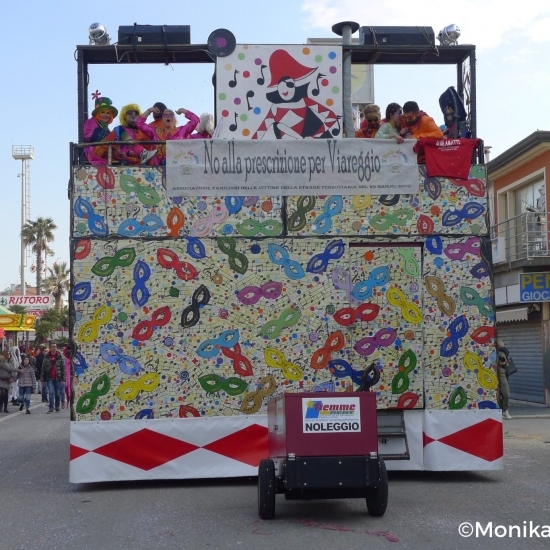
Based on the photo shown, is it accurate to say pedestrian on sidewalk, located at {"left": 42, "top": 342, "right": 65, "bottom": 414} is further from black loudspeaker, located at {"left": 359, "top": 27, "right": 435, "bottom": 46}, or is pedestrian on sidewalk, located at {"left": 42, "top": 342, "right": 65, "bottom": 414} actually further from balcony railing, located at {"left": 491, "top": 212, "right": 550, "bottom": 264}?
black loudspeaker, located at {"left": 359, "top": 27, "right": 435, "bottom": 46}

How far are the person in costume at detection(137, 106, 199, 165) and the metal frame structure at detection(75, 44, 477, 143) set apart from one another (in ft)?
2.08

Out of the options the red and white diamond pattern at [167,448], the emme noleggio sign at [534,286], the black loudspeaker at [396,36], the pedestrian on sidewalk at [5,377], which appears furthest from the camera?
the emme noleggio sign at [534,286]

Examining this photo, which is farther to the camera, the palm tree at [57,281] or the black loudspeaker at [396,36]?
the palm tree at [57,281]

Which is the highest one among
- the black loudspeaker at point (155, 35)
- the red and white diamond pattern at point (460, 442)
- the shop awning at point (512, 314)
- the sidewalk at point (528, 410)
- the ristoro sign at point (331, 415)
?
the black loudspeaker at point (155, 35)

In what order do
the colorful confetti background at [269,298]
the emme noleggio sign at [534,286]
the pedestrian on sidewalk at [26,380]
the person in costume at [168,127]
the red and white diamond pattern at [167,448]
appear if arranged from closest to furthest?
the red and white diamond pattern at [167,448], the colorful confetti background at [269,298], the person in costume at [168,127], the pedestrian on sidewalk at [26,380], the emme noleggio sign at [534,286]

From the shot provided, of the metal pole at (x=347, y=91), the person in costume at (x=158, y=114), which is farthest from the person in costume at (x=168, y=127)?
the metal pole at (x=347, y=91)

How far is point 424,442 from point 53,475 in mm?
4666

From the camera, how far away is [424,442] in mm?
10406

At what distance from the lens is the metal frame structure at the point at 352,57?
1127 cm

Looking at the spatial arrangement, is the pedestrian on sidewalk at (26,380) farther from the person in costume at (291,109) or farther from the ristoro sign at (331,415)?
the ristoro sign at (331,415)

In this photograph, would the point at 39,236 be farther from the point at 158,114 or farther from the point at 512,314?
the point at 158,114

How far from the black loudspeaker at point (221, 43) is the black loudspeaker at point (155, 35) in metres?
0.49

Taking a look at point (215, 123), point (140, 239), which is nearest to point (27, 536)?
point (140, 239)

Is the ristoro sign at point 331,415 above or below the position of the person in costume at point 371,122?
below
